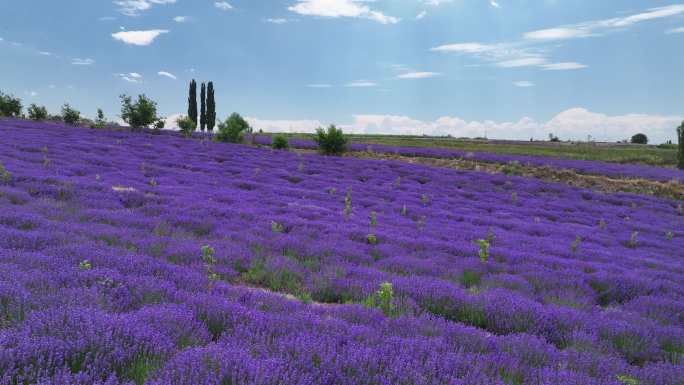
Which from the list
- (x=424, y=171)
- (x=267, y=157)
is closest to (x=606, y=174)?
(x=424, y=171)

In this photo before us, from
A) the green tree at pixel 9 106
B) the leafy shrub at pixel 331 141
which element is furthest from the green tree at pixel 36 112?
the leafy shrub at pixel 331 141

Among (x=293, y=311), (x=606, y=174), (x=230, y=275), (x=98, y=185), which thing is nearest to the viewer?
(x=293, y=311)

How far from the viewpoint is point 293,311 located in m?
4.16

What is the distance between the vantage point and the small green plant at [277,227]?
8.39 m

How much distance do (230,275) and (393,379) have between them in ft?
11.4

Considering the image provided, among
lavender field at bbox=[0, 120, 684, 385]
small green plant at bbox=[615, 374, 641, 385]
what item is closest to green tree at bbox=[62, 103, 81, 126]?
lavender field at bbox=[0, 120, 684, 385]

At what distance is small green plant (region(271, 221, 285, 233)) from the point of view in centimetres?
839

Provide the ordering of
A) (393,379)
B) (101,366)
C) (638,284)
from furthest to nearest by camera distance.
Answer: (638,284), (393,379), (101,366)

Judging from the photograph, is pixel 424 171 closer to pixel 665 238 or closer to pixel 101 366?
pixel 665 238

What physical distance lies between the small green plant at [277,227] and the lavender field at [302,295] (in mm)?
60

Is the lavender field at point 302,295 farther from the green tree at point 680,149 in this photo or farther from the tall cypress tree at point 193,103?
the tall cypress tree at point 193,103

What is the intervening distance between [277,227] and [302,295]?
3788mm


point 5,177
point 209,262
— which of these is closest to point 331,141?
point 5,177

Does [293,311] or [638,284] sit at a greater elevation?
[293,311]
